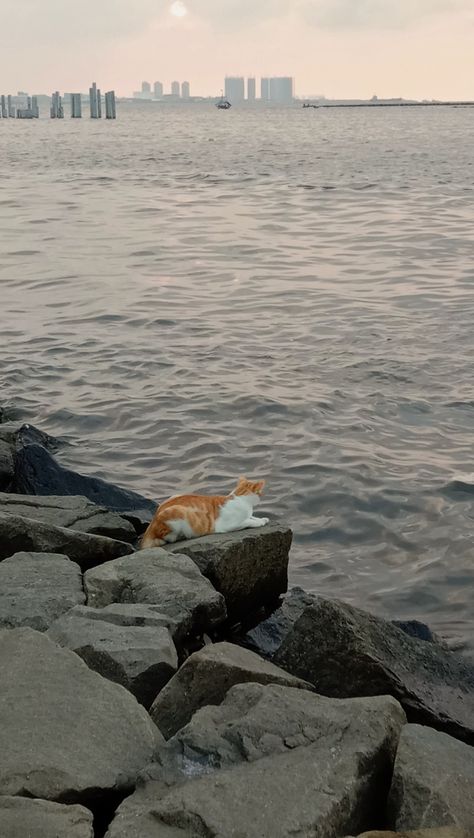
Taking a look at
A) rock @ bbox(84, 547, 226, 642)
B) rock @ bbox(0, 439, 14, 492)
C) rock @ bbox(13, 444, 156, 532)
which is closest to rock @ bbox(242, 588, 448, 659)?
rock @ bbox(84, 547, 226, 642)

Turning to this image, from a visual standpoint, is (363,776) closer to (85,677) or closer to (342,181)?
(85,677)

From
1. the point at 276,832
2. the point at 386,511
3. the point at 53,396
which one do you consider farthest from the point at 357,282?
Answer: the point at 276,832

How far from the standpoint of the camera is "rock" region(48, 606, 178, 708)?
15.8ft

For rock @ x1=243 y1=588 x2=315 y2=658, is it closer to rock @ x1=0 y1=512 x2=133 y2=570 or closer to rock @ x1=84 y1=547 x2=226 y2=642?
rock @ x1=84 y1=547 x2=226 y2=642

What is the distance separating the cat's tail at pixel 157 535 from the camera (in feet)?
22.6

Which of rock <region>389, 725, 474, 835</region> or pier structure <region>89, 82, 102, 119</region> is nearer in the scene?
rock <region>389, 725, 474, 835</region>

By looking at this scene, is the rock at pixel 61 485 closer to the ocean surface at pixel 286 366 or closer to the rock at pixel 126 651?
the ocean surface at pixel 286 366

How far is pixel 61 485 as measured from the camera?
8.70m

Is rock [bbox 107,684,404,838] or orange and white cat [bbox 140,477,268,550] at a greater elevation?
rock [bbox 107,684,404,838]

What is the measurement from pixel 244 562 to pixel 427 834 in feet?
10.5

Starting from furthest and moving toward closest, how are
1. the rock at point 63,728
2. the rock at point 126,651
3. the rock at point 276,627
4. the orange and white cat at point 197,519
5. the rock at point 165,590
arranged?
the orange and white cat at point 197,519
the rock at point 276,627
the rock at point 165,590
the rock at point 126,651
the rock at point 63,728

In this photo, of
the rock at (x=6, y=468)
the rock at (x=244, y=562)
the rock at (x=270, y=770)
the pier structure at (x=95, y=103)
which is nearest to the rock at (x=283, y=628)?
the rock at (x=244, y=562)

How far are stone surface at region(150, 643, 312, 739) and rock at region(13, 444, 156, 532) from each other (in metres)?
3.92

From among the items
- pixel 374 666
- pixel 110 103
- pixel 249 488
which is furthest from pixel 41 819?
pixel 110 103
